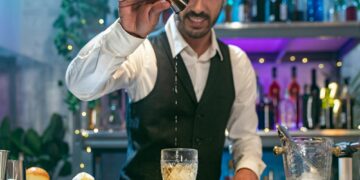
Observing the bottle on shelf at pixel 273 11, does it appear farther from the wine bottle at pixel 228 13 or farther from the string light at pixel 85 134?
the string light at pixel 85 134

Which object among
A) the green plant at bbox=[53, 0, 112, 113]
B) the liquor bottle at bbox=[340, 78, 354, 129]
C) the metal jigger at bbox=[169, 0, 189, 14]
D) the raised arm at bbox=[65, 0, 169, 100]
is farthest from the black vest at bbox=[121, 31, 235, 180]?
the green plant at bbox=[53, 0, 112, 113]

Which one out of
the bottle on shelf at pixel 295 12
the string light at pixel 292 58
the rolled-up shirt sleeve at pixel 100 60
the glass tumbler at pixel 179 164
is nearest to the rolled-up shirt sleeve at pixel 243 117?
the rolled-up shirt sleeve at pixel 100 60

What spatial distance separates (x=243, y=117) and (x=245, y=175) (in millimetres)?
363

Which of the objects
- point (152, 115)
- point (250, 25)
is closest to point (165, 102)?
point (152, 115)

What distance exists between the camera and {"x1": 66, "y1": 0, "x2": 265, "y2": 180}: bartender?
206 centimetres

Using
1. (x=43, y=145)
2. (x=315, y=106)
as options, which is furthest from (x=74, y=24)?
(x=315, y=106)

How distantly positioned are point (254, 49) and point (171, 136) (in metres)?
1.44

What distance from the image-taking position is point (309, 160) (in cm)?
138

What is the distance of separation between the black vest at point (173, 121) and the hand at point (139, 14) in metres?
0.56

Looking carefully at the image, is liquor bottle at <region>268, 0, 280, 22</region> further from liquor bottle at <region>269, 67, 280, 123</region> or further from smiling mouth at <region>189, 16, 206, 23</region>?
smiling mouth at <region>189, 16, 206, 23</region>

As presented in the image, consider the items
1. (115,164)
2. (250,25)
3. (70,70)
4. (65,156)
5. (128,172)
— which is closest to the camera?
(70,70)

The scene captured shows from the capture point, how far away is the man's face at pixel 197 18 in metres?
2.08

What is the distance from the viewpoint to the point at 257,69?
3.45 metres

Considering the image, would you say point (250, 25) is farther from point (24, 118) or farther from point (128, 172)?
point (24, 118)
